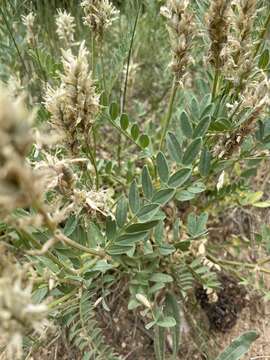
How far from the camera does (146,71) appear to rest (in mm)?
2006

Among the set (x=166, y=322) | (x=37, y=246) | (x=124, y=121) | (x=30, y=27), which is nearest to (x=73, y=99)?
(x=37, y=246)

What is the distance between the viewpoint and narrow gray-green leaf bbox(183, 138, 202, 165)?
3.27 ft

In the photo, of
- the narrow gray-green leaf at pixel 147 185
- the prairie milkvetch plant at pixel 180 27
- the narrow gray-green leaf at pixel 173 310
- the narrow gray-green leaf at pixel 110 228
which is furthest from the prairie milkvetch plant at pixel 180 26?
the narrow gray-green leaf at pixel 173 310

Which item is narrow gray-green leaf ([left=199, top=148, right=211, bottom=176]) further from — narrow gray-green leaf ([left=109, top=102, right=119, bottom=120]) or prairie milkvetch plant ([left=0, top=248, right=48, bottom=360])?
prairie milkvetch plant ([left=0, top=248, right=48, bottom=360])

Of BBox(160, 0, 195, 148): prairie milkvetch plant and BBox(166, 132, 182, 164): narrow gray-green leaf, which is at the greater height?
BBox(160, 0, 195, 148): prairie milkvetch plant

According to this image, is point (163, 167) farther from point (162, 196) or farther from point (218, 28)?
A: point (218, 28)

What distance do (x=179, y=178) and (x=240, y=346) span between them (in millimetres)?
345

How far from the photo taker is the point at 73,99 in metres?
0.79

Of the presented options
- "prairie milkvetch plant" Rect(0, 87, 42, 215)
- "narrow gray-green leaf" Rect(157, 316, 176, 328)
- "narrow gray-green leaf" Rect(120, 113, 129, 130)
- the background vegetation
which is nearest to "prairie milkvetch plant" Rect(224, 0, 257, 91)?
the background vegetation

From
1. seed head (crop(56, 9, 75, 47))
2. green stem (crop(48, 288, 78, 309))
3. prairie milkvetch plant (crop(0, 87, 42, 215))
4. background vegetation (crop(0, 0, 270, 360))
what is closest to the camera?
prairie milkvetch plant (crop(0, 87, 42, 215))

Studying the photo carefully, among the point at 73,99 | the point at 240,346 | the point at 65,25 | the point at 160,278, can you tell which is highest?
the point at 65,25

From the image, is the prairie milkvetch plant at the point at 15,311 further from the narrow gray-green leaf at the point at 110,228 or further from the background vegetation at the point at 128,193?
the narrow gray-green leaf at the point at 110,228

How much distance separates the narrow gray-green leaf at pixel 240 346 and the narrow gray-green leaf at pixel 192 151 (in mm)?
356

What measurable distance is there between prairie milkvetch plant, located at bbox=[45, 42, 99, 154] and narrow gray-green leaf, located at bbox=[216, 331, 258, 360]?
497 mm
